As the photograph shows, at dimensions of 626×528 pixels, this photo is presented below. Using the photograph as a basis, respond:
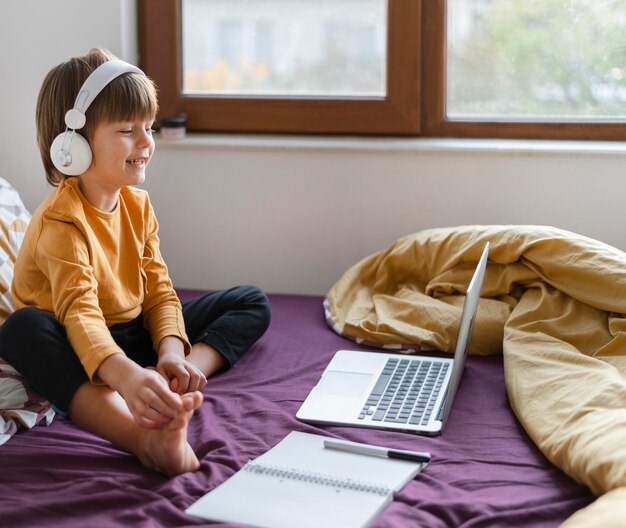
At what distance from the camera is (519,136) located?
2229 millimetres

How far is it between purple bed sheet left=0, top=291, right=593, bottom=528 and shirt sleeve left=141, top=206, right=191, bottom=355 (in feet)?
0.40

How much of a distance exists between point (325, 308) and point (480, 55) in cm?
74

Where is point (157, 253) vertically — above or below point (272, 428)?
above

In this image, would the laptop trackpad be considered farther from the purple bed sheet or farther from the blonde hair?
the blonde hair

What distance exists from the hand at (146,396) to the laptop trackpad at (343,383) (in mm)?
375

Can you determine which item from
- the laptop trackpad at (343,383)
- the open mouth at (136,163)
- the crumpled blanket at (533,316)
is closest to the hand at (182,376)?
the laptop trackpad at (343,383)

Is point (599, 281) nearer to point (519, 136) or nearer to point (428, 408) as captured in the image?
point (428, 408)

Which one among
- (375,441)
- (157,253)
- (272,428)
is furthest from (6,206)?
(375,441)

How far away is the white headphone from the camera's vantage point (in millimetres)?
1465

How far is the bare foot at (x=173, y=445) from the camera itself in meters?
1.21

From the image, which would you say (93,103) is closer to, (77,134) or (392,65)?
(77,134)

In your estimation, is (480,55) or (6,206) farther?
(480,55)

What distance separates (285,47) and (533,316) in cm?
100

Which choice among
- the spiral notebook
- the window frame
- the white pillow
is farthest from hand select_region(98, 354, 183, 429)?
the window frame
